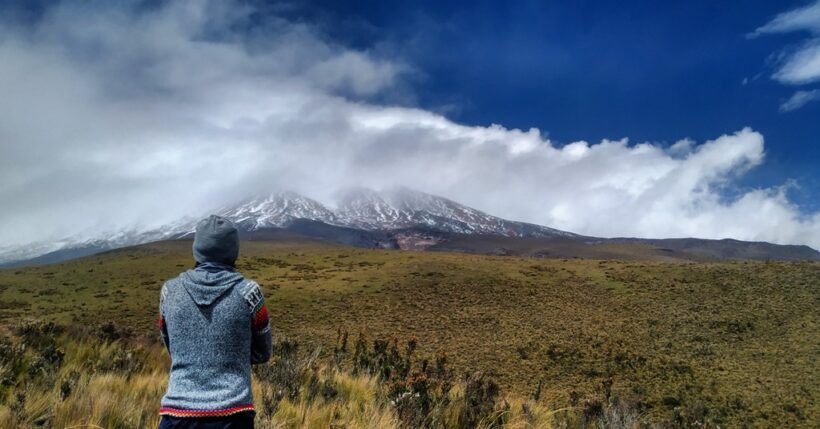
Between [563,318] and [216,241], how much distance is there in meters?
23.1

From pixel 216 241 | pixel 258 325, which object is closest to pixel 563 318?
pixel 258 325

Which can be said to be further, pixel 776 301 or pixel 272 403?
pixel 776 301

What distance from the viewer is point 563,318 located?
23.4 meters

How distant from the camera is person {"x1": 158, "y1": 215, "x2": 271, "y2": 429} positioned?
2686mm

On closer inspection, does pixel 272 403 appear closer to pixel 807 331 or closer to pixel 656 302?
pixel 807 331

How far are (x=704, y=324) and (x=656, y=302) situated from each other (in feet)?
15.2

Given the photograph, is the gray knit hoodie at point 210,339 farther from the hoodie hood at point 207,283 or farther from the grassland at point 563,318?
the grassland at point 563,318

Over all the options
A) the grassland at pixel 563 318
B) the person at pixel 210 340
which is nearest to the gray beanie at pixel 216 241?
the person at pixel 210 340

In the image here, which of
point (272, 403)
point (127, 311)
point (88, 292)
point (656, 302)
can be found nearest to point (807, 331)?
point (656, 302)

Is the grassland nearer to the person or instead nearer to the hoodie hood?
the person

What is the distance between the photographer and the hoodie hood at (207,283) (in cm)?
278

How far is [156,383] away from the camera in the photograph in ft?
18.3

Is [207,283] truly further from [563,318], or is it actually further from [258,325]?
[563,318]

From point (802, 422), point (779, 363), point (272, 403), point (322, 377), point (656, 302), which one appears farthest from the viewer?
point (656, 302)
